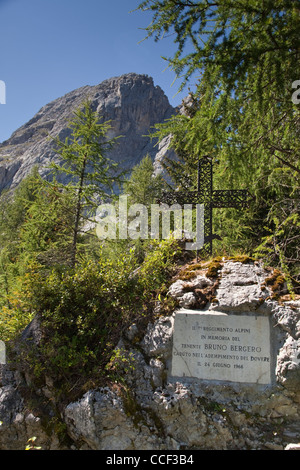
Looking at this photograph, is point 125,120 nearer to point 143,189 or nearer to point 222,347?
point 143,189

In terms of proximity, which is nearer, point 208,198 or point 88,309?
point 88,309

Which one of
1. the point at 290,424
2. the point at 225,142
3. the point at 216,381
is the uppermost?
the point at 225,142

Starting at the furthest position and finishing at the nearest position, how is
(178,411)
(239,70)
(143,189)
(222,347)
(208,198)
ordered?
(143,189) < (208,198) < (222,347) < (178,411) < (239,70)

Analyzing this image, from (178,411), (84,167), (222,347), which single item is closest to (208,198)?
(222,347)

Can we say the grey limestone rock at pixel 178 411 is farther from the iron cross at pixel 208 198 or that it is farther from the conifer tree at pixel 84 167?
the conifer tree at pixel 84 167

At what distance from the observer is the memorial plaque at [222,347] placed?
4656 mm

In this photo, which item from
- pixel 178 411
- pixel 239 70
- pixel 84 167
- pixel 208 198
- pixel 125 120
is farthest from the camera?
pixel 125 120

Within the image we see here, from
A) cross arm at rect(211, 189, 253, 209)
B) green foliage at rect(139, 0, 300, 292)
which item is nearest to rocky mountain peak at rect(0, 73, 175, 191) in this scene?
cross arm at rect(211, 189, 253, 209)

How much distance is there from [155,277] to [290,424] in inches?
118

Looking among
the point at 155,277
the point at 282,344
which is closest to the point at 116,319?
the point at 155,277

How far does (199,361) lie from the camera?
15.9 feet

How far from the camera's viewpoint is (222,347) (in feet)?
15.9

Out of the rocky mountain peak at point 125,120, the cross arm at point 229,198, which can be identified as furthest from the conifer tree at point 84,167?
the rocky mountain peak at point 125,120
